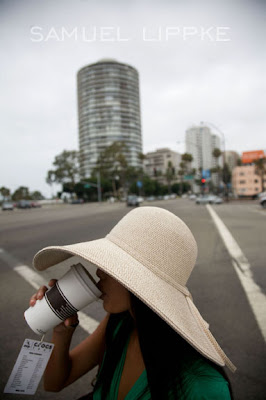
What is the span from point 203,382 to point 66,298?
51 cm

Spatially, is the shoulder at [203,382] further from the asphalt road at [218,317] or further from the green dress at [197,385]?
the asphalt road at [218,317]

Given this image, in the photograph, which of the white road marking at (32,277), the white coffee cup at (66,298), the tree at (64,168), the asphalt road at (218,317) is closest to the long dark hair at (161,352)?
the white coffee cup at (66,298)

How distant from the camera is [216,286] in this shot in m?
4.02

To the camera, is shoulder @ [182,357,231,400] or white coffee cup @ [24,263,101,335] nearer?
shoulder @ [182,357,231,400]

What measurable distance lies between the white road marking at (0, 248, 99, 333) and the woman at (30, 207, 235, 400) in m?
1.64

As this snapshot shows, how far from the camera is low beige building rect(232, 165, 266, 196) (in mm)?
95062

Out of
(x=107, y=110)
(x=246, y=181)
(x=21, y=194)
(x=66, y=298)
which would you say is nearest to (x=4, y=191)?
(x=21, y=194)

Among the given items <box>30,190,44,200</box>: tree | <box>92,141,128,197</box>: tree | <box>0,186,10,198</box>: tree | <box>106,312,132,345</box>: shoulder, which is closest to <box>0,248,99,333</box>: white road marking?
<box>106,312,132,345</box>: shoulder

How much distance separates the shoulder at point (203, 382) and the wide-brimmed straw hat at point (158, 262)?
51 millimetres

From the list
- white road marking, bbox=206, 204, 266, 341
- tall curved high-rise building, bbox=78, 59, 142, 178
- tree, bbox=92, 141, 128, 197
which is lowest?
white road marking, bbox=206, 204, 266, 341

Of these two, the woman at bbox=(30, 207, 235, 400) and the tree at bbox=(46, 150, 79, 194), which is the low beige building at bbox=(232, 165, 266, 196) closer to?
the tree at bbox=(46, 150, 79, 194)

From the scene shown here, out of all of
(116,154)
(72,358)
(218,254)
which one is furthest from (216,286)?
(116,154)

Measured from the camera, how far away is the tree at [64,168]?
7431 centimetres

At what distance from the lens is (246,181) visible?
313 ft
